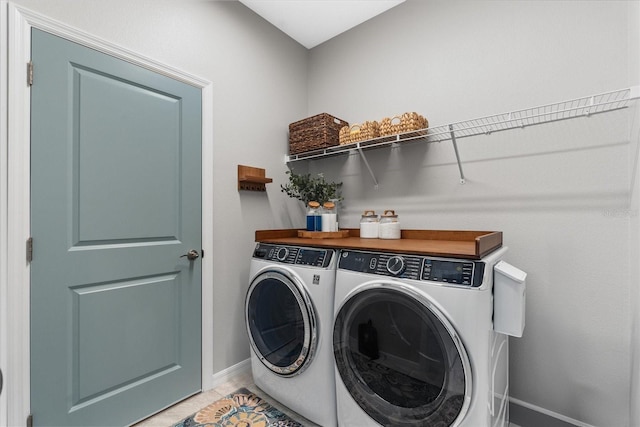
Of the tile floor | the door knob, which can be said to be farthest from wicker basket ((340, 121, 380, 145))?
the tile floor

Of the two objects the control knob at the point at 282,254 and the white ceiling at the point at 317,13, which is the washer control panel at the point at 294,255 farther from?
the white ceiling at the point at 317,13

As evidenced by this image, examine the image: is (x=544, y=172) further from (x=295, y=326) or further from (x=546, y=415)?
(x=295, y=326)

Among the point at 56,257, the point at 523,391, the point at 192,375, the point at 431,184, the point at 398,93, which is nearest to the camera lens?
the point at 56,257

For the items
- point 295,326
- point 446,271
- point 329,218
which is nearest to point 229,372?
point 295,326

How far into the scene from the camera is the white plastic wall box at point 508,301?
1.09 m

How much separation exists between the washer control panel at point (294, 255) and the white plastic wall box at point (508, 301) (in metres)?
0.74

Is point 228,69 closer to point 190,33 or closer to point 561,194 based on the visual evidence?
point 190,33

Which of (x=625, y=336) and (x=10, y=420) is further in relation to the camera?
(x=625, y=336)

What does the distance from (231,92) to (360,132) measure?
3.18ft

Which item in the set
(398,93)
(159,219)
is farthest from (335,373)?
(398,93)

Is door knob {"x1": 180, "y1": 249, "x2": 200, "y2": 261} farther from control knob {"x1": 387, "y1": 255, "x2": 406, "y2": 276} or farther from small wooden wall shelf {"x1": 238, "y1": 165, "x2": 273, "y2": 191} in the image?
control knob {"x1": 387, "y1": 255, "x2": 406, "y2": 276}

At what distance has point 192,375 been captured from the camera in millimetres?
1836

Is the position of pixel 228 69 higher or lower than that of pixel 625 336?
higher

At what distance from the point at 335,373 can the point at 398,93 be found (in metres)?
1.88
